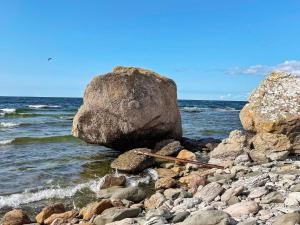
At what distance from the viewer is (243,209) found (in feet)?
24.5

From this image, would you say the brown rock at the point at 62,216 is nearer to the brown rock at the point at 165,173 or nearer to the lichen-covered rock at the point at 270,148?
the brown rock at the point at 165,173

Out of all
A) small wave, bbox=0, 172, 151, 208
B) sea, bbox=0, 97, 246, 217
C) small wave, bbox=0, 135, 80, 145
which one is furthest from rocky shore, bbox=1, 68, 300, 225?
small wave, bbox=0, 135, 80, 145

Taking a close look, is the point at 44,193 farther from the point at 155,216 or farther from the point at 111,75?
the point at 111,75

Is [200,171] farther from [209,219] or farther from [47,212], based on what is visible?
[209,219]

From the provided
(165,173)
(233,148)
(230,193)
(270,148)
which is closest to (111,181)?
(165,173)

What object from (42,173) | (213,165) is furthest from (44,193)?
(213,165)

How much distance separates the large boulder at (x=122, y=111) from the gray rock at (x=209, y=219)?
28.9 ft

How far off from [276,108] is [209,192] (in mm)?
5506

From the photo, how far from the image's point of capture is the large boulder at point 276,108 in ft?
43.9

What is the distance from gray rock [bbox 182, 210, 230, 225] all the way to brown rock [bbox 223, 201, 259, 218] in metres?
0.62

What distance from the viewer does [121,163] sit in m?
13.5

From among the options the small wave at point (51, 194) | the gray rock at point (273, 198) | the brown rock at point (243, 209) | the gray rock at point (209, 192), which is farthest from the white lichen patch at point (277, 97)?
the brown rock at point (243, 209)

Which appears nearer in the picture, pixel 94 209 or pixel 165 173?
pixel 94 209

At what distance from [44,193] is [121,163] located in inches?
124
